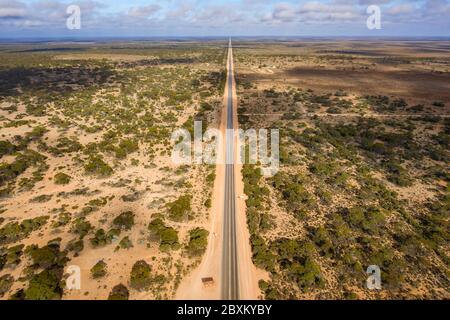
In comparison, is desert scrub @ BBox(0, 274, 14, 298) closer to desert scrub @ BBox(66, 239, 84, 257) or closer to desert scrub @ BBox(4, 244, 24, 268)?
desert scrub @ BBox(4, 244, 24, 268)

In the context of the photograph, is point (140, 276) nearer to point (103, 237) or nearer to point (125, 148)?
point (103, 237)

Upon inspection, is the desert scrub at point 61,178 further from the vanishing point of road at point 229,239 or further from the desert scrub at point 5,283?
the vanishing point of road at point 229,239

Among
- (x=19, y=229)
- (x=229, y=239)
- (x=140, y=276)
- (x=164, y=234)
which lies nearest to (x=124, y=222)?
(x=164, y=234)

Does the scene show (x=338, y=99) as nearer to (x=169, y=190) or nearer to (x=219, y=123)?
(x=219, y=123)

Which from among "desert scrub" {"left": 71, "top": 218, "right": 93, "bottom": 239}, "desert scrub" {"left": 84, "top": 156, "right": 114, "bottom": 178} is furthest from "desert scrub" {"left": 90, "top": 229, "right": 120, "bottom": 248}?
"desert scrub" {"left": 84, "top": 156, "right": 114, "bottom": 178}
